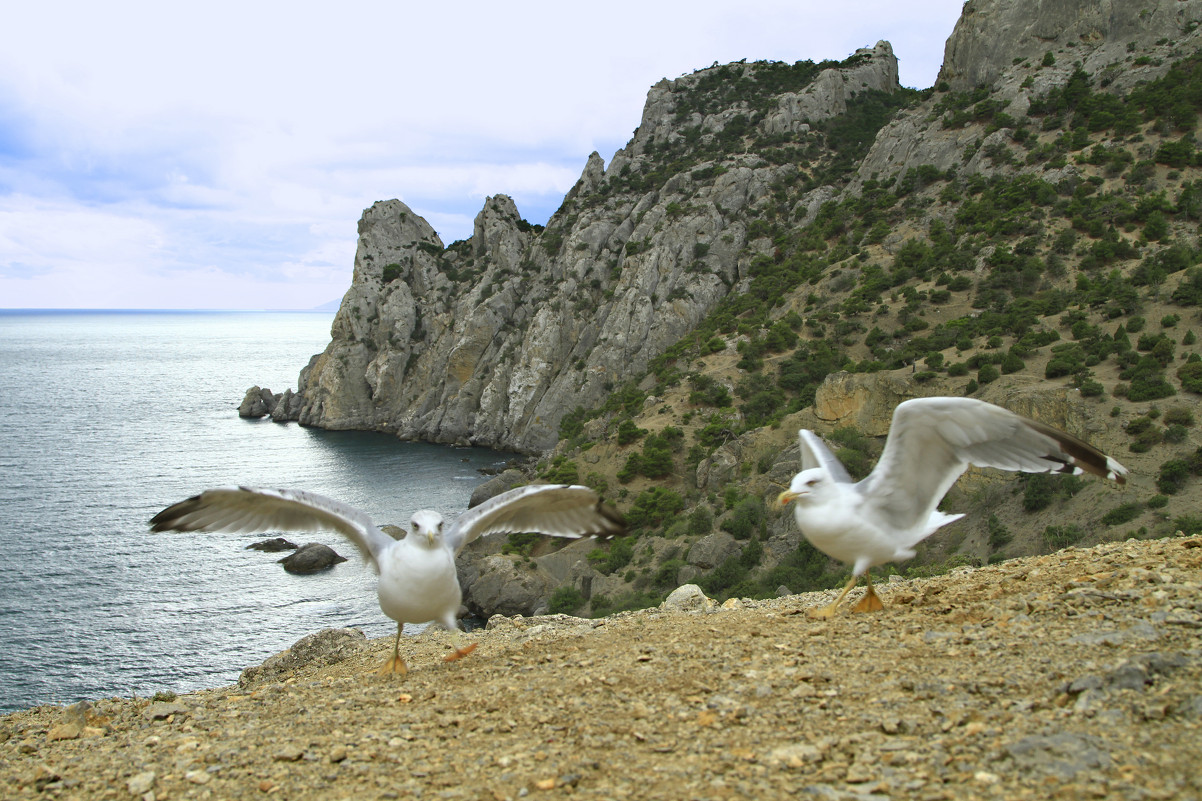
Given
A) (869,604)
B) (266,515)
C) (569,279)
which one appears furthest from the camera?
(569,279)

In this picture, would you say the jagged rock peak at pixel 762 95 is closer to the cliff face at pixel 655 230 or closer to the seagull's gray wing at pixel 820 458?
the cliff face at pixel 655 230

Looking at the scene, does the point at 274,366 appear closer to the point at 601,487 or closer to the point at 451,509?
the point at 451,509

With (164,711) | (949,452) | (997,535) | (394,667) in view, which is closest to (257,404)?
(997,535)

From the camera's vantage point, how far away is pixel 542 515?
27.7 ft

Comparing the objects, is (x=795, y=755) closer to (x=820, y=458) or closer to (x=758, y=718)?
(x=758, y=718)

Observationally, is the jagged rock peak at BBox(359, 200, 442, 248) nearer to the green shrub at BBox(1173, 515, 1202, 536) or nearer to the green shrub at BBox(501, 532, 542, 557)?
the green shrub at BBox(501, 532, 542, 557)

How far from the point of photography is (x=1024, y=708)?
442cm

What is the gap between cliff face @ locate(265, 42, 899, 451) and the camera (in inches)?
2827

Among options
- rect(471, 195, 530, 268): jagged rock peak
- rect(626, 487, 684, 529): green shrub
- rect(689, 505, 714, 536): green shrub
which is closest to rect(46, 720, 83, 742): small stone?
rect(689, 505, 714, 536): green shrub

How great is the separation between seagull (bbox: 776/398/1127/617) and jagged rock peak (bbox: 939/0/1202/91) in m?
58.3

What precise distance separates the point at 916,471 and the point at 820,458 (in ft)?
3.90

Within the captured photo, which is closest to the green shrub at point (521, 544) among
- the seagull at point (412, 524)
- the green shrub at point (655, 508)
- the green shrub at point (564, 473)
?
the green shrub at point (564, 473)

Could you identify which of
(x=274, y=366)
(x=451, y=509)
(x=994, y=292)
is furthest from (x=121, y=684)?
(x=274, y=366)

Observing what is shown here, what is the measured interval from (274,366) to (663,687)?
179 meters
